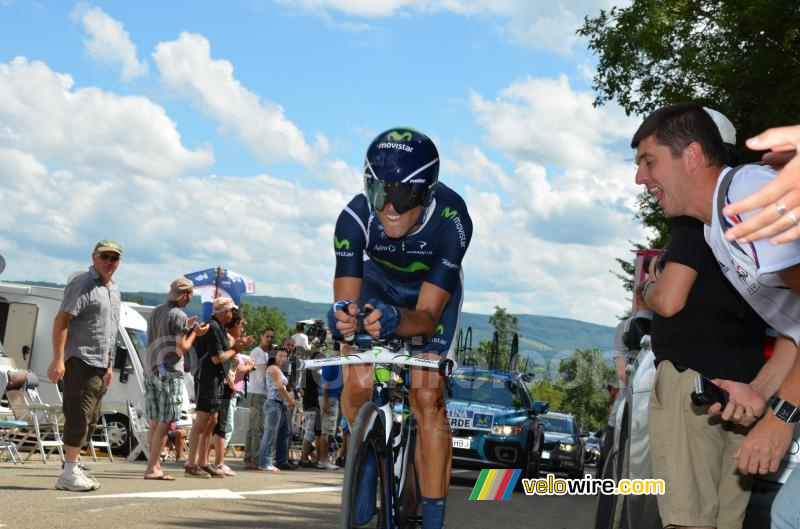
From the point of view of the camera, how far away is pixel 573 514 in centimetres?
1193

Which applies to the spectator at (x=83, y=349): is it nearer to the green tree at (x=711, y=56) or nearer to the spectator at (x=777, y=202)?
the spectator at (x=777, y=202)

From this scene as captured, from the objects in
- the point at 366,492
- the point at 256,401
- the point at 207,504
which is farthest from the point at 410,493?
the point at 256,401

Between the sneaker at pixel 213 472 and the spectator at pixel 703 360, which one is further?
the sneaker at pixel 213 472

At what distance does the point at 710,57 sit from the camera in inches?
947

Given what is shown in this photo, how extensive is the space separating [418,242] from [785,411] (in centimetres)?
218

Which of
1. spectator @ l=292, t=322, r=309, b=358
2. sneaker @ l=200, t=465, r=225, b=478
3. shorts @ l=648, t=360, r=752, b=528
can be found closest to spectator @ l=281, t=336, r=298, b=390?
spectator @ l=292, t=322, r=309, b=358

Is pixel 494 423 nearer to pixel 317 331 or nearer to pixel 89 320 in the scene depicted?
pixel 89 320

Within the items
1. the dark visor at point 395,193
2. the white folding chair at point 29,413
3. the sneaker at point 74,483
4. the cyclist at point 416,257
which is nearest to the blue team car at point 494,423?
the white folding chair at point 29,413

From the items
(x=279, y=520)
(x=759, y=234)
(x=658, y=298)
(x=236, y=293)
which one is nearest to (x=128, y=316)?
(x=236, y=293)

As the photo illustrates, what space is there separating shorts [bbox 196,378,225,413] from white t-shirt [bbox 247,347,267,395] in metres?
3.22

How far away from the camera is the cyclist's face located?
5445 mm

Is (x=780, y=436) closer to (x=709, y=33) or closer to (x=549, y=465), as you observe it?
(x=549, y=465)

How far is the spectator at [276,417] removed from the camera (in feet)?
51.5

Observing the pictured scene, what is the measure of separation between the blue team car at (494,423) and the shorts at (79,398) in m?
6.95
